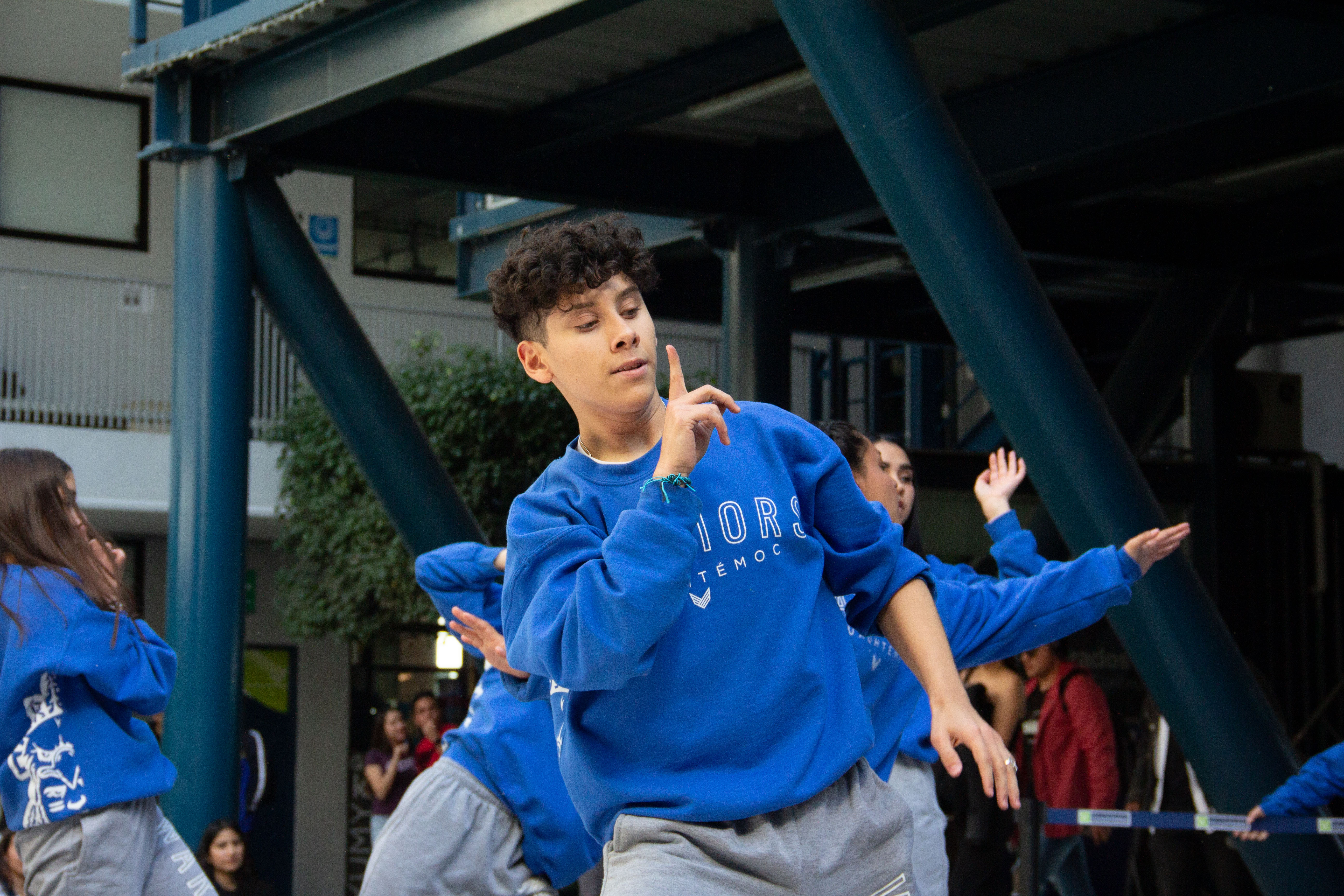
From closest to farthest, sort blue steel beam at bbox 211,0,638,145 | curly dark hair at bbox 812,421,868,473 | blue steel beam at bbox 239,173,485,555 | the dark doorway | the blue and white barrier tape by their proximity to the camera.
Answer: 1. curly dark hair at bbox 812,421,868,473
2. the blue and white barrier tape
3. blue steel beam at bbox 211,0,638,145
4. blue steel beam at bbox 239,173,485,555
5. the dark doorway

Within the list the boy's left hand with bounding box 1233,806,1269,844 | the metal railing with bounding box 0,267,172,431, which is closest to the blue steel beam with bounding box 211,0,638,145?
the boy's left hand with bounding box 1233,806,1269,844

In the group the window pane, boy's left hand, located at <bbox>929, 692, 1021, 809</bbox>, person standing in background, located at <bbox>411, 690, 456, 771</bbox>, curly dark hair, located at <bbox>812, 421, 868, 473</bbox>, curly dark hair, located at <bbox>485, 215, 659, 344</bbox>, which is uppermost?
the window pane

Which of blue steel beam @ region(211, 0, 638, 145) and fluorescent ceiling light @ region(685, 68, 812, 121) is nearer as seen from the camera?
blue steel beam @ region(211, 0, 638, 145)

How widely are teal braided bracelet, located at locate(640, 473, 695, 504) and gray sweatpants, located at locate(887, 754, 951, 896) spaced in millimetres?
2626

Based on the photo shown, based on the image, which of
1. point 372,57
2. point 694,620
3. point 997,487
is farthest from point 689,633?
point 372,57

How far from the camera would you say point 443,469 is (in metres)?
9.88

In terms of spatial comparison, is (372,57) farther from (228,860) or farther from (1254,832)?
(1254,832)

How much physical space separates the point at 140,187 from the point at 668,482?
58.1 feet

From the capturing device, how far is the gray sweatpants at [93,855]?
4.71 m

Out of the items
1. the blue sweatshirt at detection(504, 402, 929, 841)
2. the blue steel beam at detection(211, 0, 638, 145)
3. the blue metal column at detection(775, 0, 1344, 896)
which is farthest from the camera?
the blue steel beam at detection(211, 0, 638, 145)

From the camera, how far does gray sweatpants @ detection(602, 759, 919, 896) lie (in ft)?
9.16

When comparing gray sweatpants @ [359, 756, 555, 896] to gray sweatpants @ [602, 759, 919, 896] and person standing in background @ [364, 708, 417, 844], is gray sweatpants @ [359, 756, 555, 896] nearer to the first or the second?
gray sweatpants @ [602, 759, 919, 896]

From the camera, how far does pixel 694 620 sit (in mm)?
2855

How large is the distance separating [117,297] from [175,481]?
825cm
